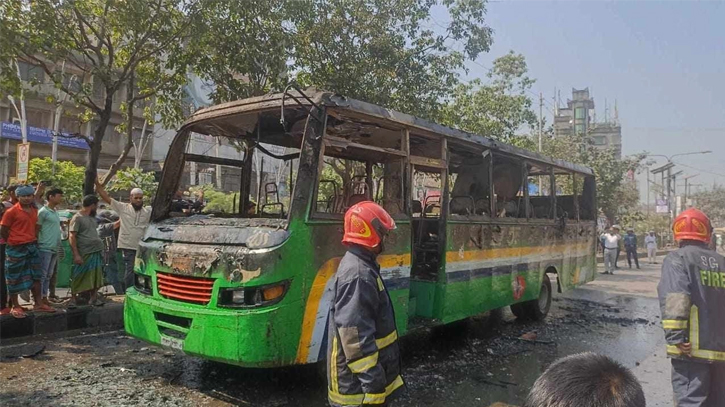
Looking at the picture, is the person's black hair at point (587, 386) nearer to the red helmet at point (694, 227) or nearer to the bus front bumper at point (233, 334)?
the red helmet at point (694, 227)

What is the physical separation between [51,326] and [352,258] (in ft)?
18.2

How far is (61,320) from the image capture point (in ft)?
21.0

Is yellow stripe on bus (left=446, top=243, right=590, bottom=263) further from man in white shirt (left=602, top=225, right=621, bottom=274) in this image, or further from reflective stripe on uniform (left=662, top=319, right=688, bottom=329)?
man in white shirt (left=602, top=225, right=621, bottom=274)

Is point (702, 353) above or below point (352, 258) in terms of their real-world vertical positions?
below

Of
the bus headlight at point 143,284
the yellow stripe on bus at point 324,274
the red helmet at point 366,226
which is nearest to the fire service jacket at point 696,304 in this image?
the red helmet at point 366,226

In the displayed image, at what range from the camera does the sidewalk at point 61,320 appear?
5984 millimetres

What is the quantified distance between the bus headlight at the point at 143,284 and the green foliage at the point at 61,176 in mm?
17028

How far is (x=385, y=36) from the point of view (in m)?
10.1

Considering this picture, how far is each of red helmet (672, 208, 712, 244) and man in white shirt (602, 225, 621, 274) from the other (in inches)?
595

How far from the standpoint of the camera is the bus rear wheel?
8.16 metres

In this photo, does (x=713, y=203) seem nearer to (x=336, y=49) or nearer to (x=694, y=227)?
(x=336, y=49)

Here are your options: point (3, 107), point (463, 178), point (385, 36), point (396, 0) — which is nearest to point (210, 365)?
point (463, 178)

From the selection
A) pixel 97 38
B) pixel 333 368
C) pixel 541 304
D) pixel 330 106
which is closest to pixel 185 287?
pixel 330 106

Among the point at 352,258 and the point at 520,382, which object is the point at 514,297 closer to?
the point at 520,382
